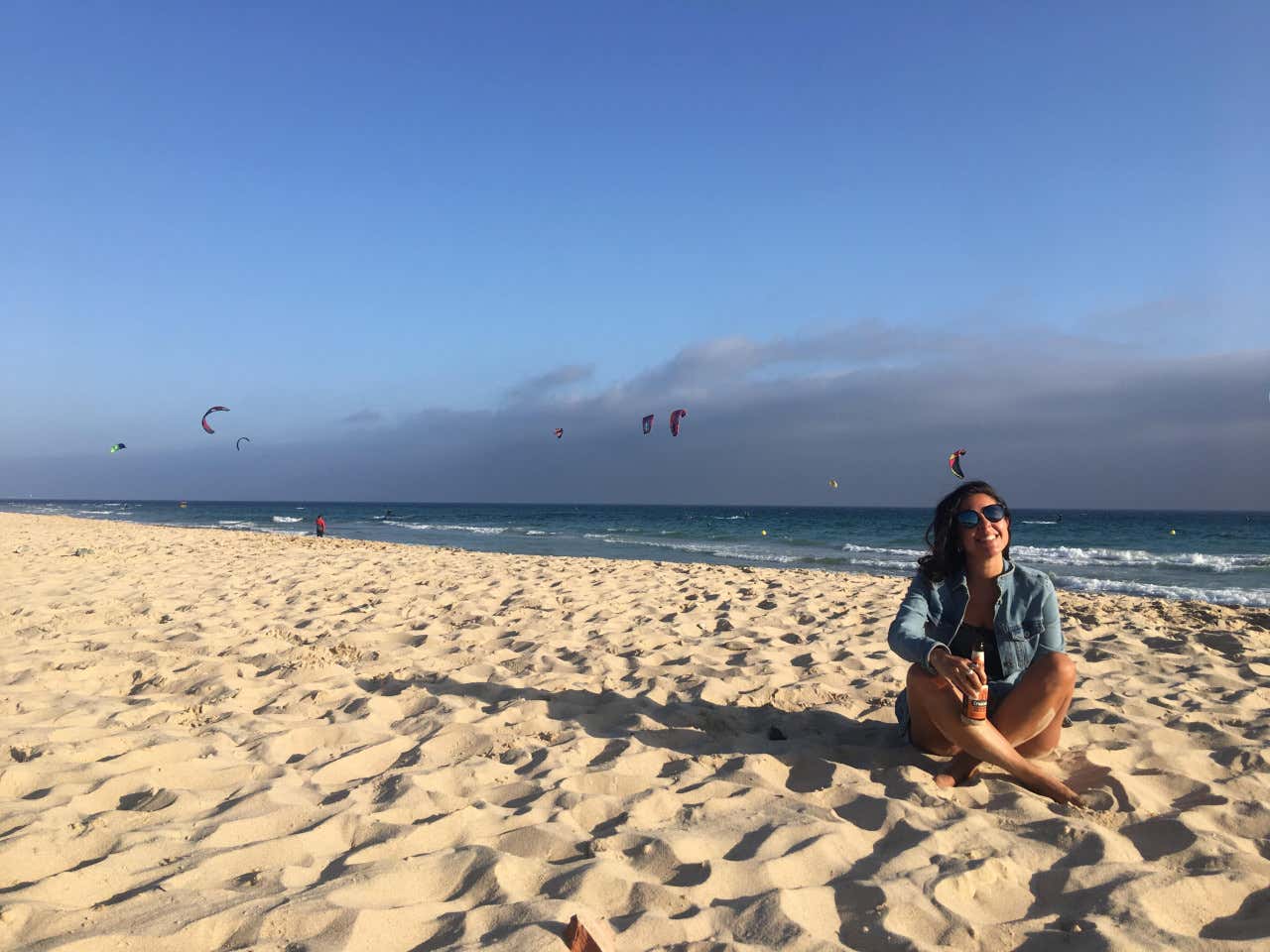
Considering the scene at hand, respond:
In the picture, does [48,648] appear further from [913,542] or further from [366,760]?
[913,542]

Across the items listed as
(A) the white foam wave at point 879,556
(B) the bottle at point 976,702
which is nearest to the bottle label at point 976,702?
(B) the bottle at point 976,702

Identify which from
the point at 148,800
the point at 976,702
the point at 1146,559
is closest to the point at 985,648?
the point at 976,702

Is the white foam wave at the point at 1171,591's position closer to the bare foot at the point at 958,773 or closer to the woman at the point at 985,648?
the woman at the point at 985,648

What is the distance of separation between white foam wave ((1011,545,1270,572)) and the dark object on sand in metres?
19.3

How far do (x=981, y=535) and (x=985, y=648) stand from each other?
48 cm

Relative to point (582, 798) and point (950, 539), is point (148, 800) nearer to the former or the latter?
point (582, 798)

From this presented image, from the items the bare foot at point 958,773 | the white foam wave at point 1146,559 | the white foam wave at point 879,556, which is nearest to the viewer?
the bare foot at point 958,773

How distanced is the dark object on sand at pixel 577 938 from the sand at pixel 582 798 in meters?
0.05

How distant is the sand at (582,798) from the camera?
1994 mm

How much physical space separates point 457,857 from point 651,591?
18.7 feet

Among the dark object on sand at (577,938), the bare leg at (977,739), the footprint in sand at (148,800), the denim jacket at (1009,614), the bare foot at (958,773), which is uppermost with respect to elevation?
the denim jacket at (1009,614)

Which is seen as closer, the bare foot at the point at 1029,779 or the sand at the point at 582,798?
the sand at the point at 582,798

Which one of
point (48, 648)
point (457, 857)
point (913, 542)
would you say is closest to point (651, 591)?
point (48, 648)


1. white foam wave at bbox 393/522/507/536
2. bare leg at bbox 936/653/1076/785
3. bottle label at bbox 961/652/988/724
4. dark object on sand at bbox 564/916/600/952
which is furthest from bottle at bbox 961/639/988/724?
white foam wave at bbox 393/522/507/536
